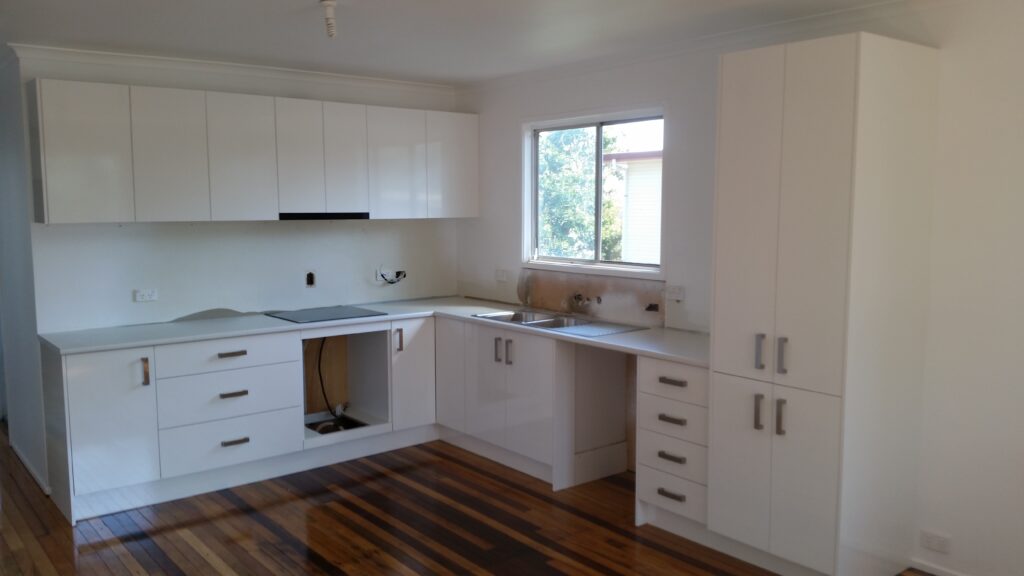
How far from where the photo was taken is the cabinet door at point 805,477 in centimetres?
302

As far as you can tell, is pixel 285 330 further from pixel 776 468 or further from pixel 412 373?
pixel 776 468

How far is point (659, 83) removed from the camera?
14.0 feet

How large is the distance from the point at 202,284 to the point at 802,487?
136 inches

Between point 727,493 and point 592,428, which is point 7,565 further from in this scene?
point 727,493

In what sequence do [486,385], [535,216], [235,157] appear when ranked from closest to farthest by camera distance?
[235,157], [486,385], [535,216]

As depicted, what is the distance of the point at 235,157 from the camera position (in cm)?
449

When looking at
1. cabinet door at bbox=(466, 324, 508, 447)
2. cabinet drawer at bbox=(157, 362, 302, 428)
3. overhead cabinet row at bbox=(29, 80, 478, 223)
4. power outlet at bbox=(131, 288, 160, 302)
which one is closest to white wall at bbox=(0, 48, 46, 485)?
overhead cabinet row at bbox=(29, 80, 478, 223)

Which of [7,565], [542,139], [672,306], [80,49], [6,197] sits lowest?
[7,565]

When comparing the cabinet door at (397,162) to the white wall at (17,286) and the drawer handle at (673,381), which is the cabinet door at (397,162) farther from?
the drawer handle at (673,381)

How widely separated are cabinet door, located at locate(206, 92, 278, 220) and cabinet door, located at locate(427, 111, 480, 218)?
110 cm

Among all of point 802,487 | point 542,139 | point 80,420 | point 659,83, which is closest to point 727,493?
point 802,487

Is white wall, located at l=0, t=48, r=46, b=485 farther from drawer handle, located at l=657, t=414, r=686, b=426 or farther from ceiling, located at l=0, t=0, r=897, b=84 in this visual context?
drawer handle, located at l=657, t=414, r=686, b=426

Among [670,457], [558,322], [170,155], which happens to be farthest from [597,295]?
[170,155]

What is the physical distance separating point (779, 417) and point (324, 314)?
2.82 m
